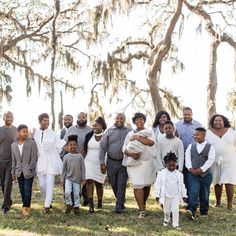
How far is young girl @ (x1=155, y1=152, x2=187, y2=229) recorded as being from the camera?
6.73 meters

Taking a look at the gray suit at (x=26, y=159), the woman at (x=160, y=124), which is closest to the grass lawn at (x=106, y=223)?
the gray suit at (x=26, y=159)

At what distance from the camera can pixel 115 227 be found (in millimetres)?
6852

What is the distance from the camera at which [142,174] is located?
7.48 metres

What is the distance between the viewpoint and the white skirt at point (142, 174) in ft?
24.5

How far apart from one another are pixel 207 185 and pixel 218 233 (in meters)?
1.08

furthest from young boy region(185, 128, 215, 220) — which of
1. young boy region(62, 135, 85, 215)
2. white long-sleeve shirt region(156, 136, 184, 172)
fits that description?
young boy region(62, 135, 85, 215)

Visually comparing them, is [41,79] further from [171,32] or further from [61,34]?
[171,32]

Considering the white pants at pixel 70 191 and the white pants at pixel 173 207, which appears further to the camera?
the white pants at pixel 70 191

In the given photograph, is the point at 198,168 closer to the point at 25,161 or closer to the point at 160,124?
the point at 160,124

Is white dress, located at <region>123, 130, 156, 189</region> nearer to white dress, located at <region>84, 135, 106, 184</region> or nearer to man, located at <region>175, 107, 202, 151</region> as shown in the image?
white dress, located at <region>84, 135, 106, 184</region>

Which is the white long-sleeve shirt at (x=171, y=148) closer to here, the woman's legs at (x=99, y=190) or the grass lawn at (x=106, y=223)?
the grass lawn at (x=106, y=223)

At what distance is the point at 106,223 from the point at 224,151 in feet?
7.86

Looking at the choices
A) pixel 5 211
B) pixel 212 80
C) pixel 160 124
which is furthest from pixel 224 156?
pixel 212 80

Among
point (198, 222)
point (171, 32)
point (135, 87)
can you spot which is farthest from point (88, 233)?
point (135, 87)
